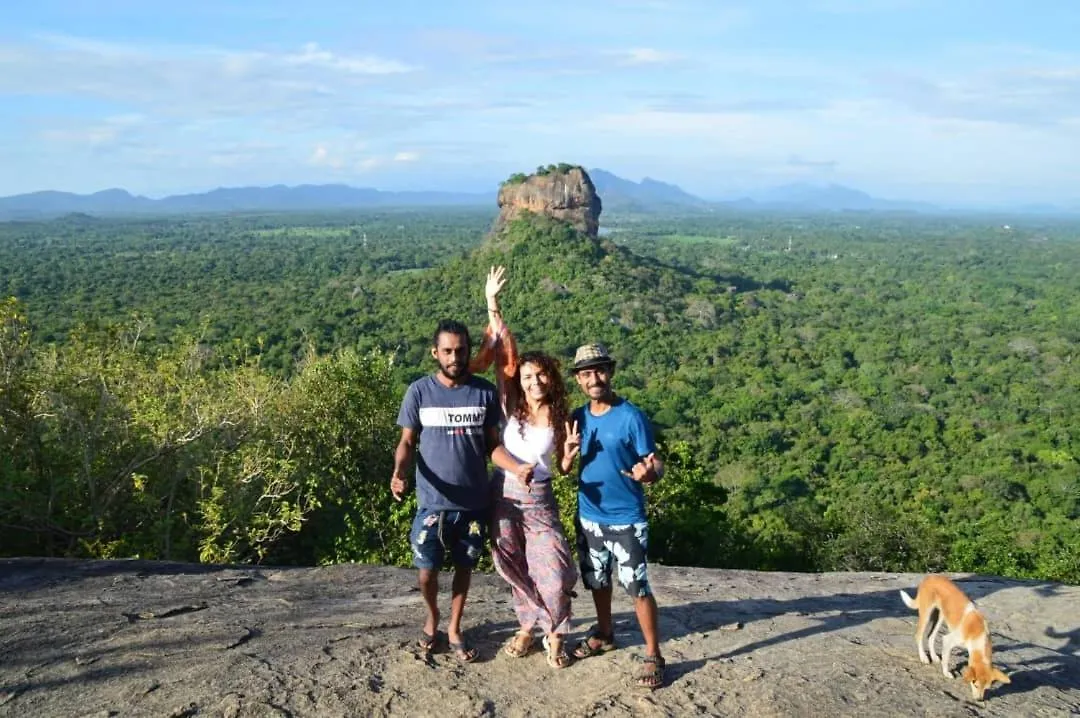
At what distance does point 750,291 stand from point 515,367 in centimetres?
7539

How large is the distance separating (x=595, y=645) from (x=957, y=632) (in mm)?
1883

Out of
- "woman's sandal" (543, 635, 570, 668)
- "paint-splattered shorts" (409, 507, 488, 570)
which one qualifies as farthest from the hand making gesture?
"woman's sandal" (543, 635, 570, 668)

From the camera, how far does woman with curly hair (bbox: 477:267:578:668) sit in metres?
3.94

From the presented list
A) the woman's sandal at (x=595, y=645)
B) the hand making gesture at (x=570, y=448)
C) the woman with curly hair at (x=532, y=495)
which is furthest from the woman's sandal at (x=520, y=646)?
the hand making gesture at (x=570, y=448)

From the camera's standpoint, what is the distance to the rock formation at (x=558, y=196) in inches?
2734

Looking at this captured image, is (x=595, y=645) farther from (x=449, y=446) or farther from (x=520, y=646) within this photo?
(x=449, y=446)

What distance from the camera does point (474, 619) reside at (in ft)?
16.1

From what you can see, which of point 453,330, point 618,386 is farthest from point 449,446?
point 618,386

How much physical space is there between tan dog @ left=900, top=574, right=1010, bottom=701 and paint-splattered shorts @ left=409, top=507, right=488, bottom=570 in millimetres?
2501

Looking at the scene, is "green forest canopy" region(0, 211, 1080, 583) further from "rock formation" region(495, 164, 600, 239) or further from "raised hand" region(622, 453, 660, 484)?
"raised hand" region(622, 453, 660, 484)

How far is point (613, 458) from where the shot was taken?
3904 millimetres

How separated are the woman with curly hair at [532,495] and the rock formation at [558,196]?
218ft

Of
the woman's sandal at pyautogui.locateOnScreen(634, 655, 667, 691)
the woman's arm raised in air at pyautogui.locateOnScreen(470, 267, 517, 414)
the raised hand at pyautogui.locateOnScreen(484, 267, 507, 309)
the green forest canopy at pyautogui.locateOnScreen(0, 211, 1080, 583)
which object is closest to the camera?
the woman's sandal at pyautogui.locateOnScreen(634, 655, 667, 691)

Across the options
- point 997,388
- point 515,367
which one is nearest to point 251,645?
point 515,367
